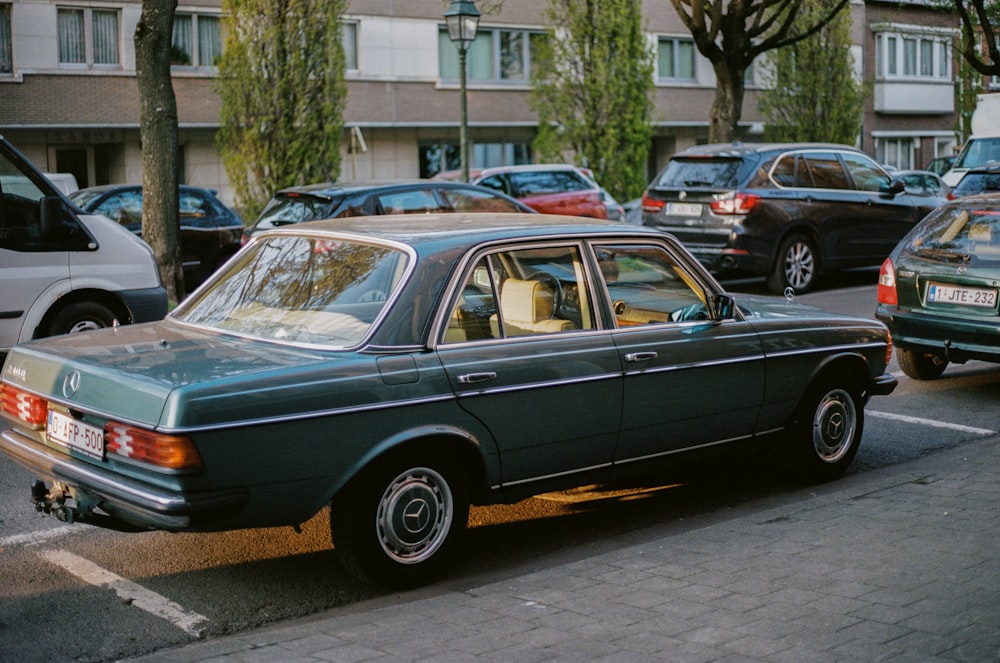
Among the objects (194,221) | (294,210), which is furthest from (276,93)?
(294,210)

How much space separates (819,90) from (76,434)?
118 feet

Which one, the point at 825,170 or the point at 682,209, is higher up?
the point at 825,170

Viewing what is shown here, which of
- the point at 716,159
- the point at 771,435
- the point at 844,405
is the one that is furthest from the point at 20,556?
the point at 716,159

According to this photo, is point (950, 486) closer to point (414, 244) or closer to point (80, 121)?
A: point (414, 244)

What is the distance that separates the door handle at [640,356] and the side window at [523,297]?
0.71ft

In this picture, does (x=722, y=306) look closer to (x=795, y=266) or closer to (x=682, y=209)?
(x=682, y=209)

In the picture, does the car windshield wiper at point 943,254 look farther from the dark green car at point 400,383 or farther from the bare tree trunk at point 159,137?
the bare tree trunk at point 159,137

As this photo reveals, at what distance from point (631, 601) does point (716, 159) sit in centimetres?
1235

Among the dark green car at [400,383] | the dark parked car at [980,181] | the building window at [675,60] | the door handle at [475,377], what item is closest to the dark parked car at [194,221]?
the dark parked car at [980,181]

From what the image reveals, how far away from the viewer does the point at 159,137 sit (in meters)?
14.7

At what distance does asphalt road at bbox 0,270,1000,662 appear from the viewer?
16.8 ft

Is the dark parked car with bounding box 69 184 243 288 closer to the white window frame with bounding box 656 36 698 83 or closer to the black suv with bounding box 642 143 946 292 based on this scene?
the black suv with bounding box 642 143 946 292

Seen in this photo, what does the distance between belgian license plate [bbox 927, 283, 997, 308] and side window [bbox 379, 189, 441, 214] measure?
6.43m

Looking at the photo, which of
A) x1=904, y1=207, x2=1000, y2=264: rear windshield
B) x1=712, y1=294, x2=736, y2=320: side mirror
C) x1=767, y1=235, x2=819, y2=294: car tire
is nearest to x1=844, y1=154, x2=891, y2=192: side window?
x1=767, y1=235, x2=819, y2=294: car tire
